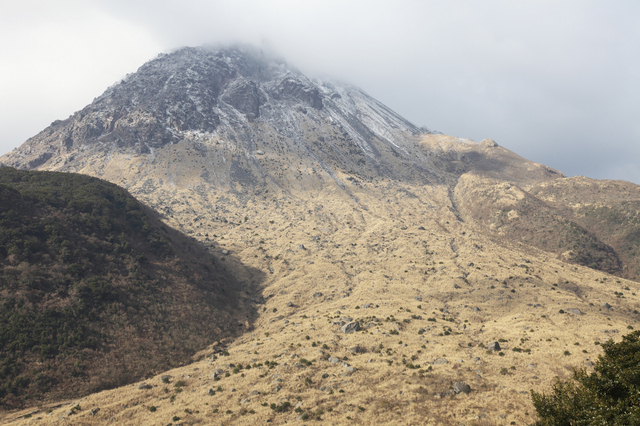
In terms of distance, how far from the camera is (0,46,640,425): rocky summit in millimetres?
39875

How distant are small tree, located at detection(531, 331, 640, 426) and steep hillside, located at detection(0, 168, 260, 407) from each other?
54.0m

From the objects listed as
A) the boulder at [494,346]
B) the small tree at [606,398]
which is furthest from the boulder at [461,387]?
the boulder at [494,346]

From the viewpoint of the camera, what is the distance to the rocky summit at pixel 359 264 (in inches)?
1570

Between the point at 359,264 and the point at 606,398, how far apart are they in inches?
2544

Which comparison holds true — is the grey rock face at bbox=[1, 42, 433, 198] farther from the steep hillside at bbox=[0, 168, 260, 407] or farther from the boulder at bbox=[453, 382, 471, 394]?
the boulder at bbox=[453, 382, 471, 394]

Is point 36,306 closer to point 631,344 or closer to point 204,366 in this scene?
point 204,366

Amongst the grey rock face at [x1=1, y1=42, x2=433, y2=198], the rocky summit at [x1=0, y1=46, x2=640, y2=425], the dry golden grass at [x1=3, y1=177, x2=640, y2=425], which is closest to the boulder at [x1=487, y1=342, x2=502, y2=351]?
the rocky summit at [x1=0, y1=46, x2=640, y2=425]

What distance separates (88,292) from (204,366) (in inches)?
1044

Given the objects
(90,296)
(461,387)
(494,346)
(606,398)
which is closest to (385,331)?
(494,346)

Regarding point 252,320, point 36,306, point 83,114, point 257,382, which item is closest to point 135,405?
point 257,382

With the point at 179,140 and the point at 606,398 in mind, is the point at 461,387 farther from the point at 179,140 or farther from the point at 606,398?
the point at 179,140

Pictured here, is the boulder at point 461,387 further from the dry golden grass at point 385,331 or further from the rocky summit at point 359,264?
the dry golden grass at point 385,331

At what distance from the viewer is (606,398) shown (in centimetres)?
2503

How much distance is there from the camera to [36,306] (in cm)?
4988
